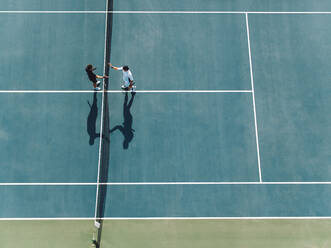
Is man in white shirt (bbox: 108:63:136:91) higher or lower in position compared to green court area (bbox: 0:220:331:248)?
higher

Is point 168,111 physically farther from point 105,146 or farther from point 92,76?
point 92,76

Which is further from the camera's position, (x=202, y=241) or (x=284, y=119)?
(x=284, y=119)

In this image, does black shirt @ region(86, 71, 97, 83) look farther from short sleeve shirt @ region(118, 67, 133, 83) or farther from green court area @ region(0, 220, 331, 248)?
green court area @ region(0, 220, 331, 248)

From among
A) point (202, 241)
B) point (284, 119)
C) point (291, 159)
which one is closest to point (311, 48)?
point (284, 119)

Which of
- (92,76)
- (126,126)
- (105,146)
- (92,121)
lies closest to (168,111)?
(126,126)

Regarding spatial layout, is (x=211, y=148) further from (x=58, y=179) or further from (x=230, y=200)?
(x=58, y=179)

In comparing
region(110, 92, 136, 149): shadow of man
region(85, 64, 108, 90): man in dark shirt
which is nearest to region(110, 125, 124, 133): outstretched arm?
region(110, 92, 136, 149): shadow of man
